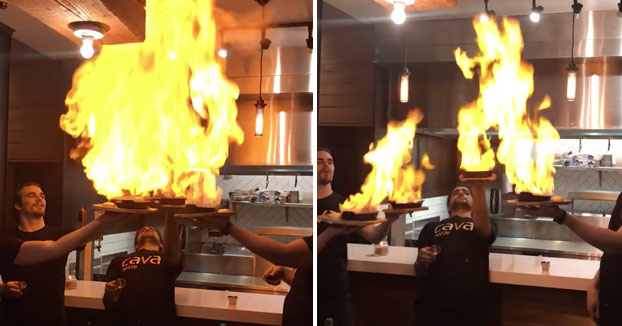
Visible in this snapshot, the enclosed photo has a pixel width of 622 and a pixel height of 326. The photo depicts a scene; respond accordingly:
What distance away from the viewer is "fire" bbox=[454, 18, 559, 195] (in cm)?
189

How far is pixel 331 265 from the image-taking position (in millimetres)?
2176

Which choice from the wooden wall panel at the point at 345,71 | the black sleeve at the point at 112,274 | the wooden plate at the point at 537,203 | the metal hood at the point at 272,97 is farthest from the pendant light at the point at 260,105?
the wooden plate at the point at 537,203

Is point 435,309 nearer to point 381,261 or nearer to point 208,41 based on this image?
point 381,261

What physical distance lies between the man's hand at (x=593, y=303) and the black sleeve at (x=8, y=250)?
6.50 feet

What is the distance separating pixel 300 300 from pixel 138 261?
0.61 metres

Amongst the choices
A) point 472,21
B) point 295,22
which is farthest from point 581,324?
point 295,22

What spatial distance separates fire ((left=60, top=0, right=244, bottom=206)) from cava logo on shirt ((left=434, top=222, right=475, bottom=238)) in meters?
0.79

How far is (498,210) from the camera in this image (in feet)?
6.37

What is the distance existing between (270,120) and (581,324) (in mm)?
1255

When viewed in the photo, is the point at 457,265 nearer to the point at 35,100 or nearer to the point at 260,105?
the point at 260,105

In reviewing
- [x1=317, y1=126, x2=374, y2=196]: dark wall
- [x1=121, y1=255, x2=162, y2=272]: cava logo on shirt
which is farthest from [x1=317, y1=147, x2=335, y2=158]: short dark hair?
[x1=121, y1=255, x2=162, y2=272]: cava logo on shirt

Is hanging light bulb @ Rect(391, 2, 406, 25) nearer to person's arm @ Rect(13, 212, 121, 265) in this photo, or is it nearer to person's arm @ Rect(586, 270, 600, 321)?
person's arm @ Rect(586, 270, 600, 321)

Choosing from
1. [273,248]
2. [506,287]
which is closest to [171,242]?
[273,248]

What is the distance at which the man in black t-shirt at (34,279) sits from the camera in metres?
2.05
